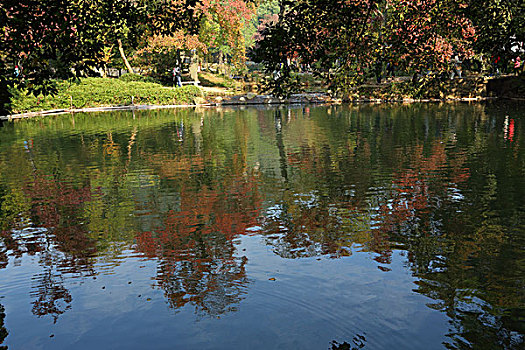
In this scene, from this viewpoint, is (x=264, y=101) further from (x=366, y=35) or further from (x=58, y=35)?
(x=58, y=35)

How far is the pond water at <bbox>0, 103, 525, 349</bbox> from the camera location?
7207 mm

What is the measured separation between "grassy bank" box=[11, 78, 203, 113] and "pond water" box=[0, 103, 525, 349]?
90.9 ft

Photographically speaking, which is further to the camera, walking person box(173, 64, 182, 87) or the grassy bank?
walking person box(173, 64, 182, 87)

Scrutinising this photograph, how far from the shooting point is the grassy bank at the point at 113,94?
49.1 m

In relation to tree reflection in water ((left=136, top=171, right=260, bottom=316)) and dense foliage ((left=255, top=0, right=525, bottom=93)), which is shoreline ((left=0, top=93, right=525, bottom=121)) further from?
dense foliage ((left=255, top=0, right=525, bottom=93))

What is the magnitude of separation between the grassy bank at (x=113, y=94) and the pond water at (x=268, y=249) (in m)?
27.7

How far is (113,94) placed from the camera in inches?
2035

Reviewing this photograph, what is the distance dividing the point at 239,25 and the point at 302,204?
1827 inches

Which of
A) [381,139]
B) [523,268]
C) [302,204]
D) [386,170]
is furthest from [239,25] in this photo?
[523,268]

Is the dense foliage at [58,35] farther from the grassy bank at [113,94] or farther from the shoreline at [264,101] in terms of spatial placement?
the grassy bank at [113,94]

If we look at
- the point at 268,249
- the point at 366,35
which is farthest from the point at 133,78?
the point at 268,249

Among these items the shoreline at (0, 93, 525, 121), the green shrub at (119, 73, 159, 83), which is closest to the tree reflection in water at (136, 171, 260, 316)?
the shoreline at (0, 93, 525, 121)

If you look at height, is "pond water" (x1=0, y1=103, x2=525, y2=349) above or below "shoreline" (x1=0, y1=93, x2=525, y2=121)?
below

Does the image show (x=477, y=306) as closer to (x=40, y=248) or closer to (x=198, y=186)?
(x=40, y=248)
